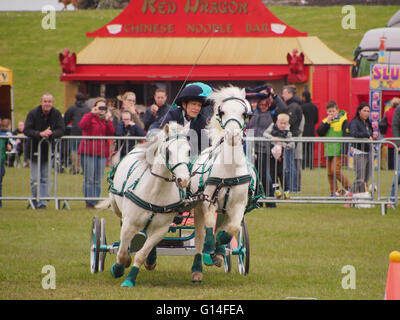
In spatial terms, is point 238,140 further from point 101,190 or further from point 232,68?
point 232,68

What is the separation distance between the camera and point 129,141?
15.1 metres

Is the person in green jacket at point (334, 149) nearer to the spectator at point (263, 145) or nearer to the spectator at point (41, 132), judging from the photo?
the spectator at point (263, 145)

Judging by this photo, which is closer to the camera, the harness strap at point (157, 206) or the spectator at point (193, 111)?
the harness strap at point (157, 206)

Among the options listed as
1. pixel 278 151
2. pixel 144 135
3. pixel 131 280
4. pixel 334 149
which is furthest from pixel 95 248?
pixel 334 149

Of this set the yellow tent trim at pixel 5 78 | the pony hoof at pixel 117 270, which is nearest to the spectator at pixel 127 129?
the pony hoof at pixel 117 270

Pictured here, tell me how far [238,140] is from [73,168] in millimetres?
9157

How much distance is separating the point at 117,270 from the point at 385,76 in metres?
17.5

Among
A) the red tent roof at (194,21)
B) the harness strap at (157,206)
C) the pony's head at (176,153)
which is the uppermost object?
the red tent roof at (194,21)

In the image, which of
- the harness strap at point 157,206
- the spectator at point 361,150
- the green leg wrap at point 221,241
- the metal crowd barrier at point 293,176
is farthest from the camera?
→ the spectator at point 361,150

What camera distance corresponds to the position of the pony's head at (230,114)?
7.91 meters

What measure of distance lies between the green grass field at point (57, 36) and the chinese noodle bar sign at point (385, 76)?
18.7 meters

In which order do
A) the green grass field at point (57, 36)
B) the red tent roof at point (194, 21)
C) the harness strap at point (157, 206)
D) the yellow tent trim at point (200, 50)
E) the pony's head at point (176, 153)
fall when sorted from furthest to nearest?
the green grass field at point (57, 36), the red tent roof at point (194, 21), the yellow tent trim at point (200, 50), the harness strap at point (157, 206), the pony's head at point (176, 153)

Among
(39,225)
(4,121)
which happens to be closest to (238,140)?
(39,225)

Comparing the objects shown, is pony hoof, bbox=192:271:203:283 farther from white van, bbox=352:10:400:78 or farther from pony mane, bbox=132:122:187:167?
white van, bbox=352:10:400:78
